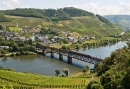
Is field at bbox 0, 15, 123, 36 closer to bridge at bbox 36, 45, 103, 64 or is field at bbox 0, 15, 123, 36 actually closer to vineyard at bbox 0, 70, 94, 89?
bridge at bbox 36, 45, 103, 64

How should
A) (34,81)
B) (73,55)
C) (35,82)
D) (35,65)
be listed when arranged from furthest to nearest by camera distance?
(73,55)
(35,65)
(34,81)
(35,82)

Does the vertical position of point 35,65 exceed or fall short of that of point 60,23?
it falls short

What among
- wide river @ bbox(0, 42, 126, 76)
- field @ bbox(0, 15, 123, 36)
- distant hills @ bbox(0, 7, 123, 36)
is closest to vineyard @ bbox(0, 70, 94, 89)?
wide river @ bbox(0, 42, 126, 76)

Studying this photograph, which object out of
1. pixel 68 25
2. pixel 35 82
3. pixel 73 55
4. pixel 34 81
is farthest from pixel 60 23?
pixel 35 82

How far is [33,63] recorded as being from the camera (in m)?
72.2

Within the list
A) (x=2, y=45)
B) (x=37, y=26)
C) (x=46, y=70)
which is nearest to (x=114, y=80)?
(x=46, y=70)

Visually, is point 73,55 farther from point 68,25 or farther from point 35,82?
point 68,25

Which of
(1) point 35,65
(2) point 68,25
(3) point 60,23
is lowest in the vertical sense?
(1) point 35,65

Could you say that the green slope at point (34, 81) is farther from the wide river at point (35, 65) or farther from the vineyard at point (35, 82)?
the wide river at point (35, 65)

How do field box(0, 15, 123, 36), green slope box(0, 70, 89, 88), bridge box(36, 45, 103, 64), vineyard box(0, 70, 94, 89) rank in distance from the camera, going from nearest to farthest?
1. vineyard box(0, 70, 94, 89)
2. green slope box(0, 70, 89, 88)
3. bridge box(36, 45, 103, 64)
4. field box(0, 15, 123, 36)

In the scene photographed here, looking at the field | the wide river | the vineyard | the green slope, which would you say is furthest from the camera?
the field

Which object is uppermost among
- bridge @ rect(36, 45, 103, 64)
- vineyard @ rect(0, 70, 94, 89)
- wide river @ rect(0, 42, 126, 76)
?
vineyard @ rect(0, 70, 94, 89)

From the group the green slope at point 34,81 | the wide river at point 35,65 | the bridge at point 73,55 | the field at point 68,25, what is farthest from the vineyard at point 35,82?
the field at point 68,25

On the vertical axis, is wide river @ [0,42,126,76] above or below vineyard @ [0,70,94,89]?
below
